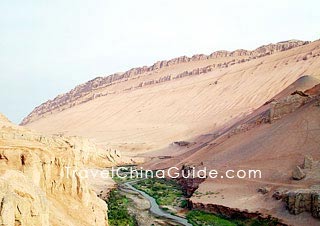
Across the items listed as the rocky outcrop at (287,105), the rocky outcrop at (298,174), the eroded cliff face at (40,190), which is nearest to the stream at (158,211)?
the eroded cliff face at (40,190)

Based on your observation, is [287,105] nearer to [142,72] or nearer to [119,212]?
[119,212]

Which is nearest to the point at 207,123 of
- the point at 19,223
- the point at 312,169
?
the point at 312,169

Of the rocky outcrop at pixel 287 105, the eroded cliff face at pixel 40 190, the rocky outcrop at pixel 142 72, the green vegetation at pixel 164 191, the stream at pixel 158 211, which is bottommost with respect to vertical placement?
the stream at pixel 158 211

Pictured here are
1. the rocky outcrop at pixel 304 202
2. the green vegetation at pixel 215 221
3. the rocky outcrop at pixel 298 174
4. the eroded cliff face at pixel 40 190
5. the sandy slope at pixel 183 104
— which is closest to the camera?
the eroded cliff face at pixel 40 190

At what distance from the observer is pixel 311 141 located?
26.8 meters

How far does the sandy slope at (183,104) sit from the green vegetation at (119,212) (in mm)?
27531

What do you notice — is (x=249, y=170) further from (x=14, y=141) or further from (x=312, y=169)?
(x=14, y=141)

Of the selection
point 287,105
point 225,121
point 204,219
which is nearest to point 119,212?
point 204,219

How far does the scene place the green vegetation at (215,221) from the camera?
2060 centimetres

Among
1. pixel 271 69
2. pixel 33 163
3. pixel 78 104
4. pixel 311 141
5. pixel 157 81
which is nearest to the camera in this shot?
A: pixel 33 163

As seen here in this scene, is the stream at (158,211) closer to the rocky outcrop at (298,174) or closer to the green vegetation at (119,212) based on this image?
the green vegetation at (119,212)

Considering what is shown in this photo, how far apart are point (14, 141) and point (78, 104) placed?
89536mm

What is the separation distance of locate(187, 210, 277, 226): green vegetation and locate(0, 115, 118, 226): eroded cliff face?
582 cm

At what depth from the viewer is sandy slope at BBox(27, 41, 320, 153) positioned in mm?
63438
